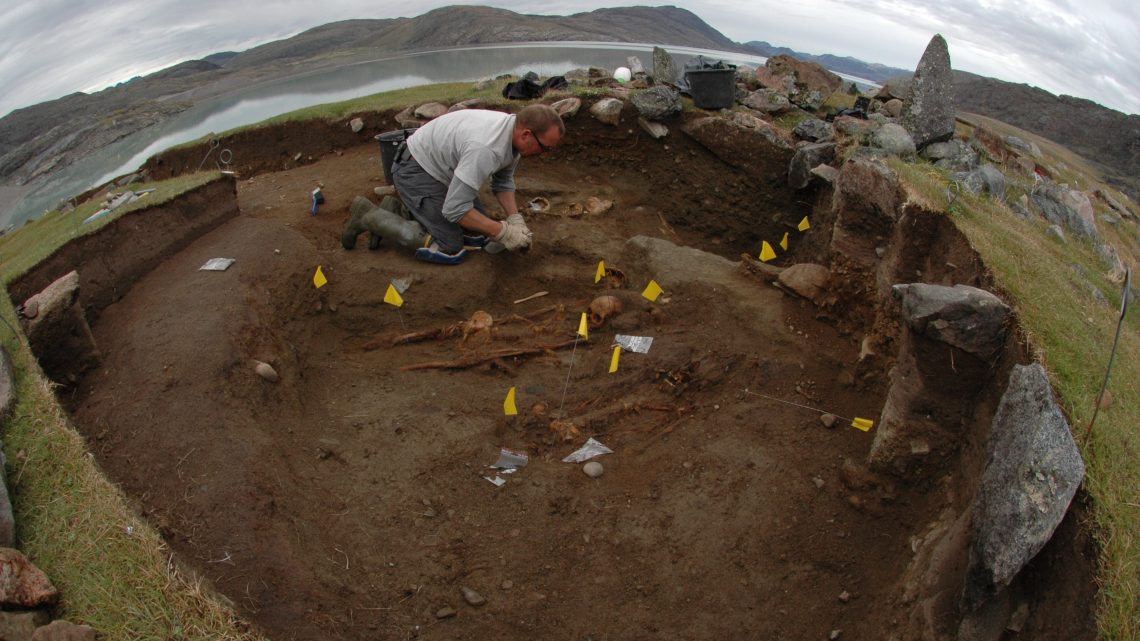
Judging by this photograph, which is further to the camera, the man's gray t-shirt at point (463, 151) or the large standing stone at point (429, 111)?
the large standing stone at point (429, 111)

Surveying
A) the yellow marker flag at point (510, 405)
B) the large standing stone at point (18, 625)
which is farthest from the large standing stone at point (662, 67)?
the large standing stone at point (18, 625)

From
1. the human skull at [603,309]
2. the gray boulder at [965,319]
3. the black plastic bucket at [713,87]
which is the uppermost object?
the black plastic bucket at [713,87]

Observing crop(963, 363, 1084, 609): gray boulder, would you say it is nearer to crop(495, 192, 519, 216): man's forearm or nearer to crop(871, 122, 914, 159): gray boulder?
crop(495, 192, 519, 216): man's forearm

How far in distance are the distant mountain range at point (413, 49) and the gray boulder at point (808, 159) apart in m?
10.1

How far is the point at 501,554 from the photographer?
3.37 m

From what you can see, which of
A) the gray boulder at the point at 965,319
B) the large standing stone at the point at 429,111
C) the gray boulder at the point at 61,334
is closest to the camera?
the gray boulder at the point at 965,319

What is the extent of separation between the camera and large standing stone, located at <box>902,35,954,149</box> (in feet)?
21.8

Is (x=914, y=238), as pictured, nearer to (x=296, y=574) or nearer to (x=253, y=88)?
(x=296, y=574)

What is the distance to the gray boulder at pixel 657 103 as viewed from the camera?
23.4 feet

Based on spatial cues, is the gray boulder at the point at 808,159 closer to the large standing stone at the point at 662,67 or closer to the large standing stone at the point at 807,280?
the large standing stone at the point at 807,280

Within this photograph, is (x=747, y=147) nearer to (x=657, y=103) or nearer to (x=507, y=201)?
(x=657, y=103)

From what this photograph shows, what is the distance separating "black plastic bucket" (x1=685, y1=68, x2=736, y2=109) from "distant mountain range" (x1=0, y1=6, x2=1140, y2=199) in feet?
29.9

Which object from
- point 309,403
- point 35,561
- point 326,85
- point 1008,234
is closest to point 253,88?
point 326,85

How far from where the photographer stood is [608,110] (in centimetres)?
725
